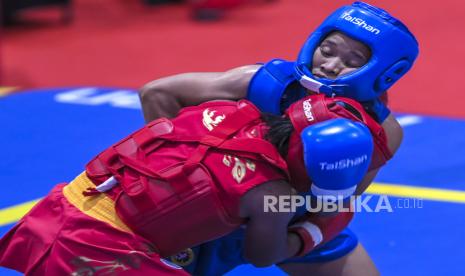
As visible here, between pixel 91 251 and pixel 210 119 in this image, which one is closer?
pixel 91 251

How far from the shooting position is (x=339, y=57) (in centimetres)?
277

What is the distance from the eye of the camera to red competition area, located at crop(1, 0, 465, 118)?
6734mm


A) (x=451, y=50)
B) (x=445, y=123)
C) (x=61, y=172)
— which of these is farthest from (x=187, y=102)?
(x=451, y=50)

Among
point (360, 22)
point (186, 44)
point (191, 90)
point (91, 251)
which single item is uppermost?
point (360, 22)

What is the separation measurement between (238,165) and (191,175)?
13 cm

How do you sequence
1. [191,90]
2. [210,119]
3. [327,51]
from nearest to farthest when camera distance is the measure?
[210,119], [327,51], [191,90]

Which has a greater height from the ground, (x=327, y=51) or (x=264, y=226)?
(x=327, y=51)

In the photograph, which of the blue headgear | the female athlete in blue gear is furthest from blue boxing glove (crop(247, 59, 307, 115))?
the blue headgear

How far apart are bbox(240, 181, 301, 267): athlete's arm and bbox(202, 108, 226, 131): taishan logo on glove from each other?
23cm

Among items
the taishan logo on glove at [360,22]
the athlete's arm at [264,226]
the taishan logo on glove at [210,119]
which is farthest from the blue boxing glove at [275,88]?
the athlete's arm at [264,226]

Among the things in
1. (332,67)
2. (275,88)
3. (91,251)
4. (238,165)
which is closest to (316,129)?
(238,165)

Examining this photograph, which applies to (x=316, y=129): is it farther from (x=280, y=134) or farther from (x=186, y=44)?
(x=186, y=44)

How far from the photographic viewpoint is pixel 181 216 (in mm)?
2436

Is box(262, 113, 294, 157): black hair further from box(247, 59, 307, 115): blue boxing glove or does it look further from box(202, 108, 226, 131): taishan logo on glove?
box(247, 59, 307, 115): blue boxing glove
